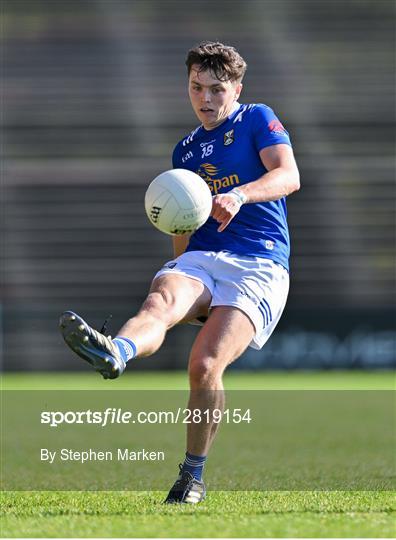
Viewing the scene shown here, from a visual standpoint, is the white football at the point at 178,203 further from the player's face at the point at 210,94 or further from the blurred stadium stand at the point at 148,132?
the blurred stadium stand at the point at 148,132

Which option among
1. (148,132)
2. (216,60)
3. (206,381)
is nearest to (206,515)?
(206,381)

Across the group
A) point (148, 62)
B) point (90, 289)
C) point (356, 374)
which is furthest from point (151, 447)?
point (148, 62)

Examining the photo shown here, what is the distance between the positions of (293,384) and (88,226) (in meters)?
6.80

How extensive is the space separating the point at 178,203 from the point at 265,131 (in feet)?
2.55

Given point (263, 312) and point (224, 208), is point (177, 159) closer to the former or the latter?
point (263, 312)

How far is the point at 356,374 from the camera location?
719 inches

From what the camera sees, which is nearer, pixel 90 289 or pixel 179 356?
pixel 179 356

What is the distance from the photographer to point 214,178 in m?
5.54

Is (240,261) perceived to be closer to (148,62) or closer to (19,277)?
(19,277)

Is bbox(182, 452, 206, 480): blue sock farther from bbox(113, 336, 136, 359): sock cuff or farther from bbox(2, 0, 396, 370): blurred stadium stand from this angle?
bbox(2, 0, 396, 370): blurred stadium stand

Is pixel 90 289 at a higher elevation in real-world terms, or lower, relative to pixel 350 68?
lower

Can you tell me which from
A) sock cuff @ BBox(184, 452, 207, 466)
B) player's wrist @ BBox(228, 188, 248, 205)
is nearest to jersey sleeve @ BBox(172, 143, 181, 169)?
player's wrist @ BBox(228, 188, 248, 205)

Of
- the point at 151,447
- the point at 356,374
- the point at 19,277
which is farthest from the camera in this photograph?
the point at 19,277

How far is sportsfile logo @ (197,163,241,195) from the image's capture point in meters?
5.50
